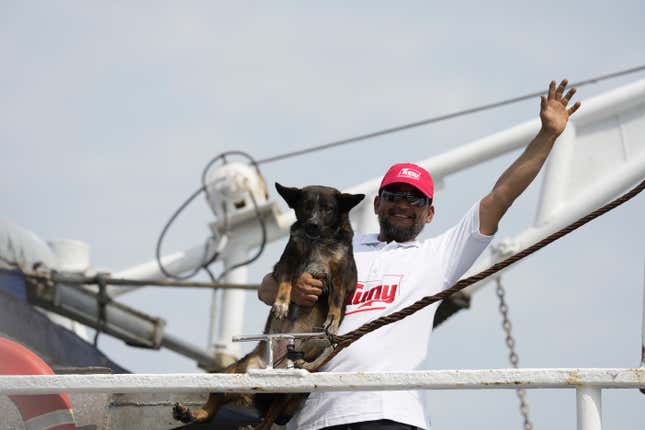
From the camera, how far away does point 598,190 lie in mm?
10219

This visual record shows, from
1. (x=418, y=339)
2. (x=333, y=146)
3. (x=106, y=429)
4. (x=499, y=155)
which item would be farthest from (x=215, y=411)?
(x=333, y=146)

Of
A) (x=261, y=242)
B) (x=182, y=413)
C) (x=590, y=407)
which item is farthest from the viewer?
(x=261, y=242)

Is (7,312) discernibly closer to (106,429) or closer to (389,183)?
(106,429)

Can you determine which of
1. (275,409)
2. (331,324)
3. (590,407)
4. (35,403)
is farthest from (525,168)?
(35,403)

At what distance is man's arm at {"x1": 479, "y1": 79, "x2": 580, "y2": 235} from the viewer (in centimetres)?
451

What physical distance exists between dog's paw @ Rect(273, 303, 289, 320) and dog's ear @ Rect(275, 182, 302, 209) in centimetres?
48

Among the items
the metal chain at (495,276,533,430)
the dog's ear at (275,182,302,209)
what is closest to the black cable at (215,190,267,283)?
the metal chain at (495,276,533,430)

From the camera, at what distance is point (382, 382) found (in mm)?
3791

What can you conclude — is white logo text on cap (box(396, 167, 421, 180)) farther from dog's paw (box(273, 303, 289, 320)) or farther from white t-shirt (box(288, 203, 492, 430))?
dog's paw (box(273, 303, 289, 320))

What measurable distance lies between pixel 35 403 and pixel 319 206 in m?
1.42

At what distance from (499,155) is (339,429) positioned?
7412 mm

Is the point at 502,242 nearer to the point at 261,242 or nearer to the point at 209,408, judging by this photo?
the point at 261,242

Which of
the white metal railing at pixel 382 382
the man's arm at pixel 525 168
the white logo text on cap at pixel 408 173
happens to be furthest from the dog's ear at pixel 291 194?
the white metal railing at pixel 382 382

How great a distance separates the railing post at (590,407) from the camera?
3771mm
